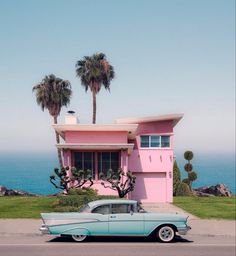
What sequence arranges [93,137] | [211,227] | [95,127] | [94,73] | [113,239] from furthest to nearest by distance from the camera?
[94,73] → [93,137] → [95,127] → [211,227] → [113,239]

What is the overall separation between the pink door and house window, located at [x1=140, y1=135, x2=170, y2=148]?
2.11m

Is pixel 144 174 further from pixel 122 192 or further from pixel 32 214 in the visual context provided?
pixel 32 214

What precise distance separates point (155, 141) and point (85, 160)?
5.85 m

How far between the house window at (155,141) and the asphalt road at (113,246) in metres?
15.0

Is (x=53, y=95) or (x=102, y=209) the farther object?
(x=53, y=95)

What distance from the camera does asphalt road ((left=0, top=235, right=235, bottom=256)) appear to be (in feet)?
42.5

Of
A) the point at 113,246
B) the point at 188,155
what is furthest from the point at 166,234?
the point at 188,155

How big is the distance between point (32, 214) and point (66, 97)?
83.5ft

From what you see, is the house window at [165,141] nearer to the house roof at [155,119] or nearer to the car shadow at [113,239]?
the house roof at [155,119]

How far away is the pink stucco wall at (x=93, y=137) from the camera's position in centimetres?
2838

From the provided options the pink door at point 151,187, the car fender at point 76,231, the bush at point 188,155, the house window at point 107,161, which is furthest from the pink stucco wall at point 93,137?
the bush at point 188,155

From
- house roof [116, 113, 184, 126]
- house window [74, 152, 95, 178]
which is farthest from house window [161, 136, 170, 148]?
house window [74, 152, 95, 178]

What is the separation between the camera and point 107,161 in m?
28.1

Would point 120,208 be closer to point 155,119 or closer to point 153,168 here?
point 153,168
